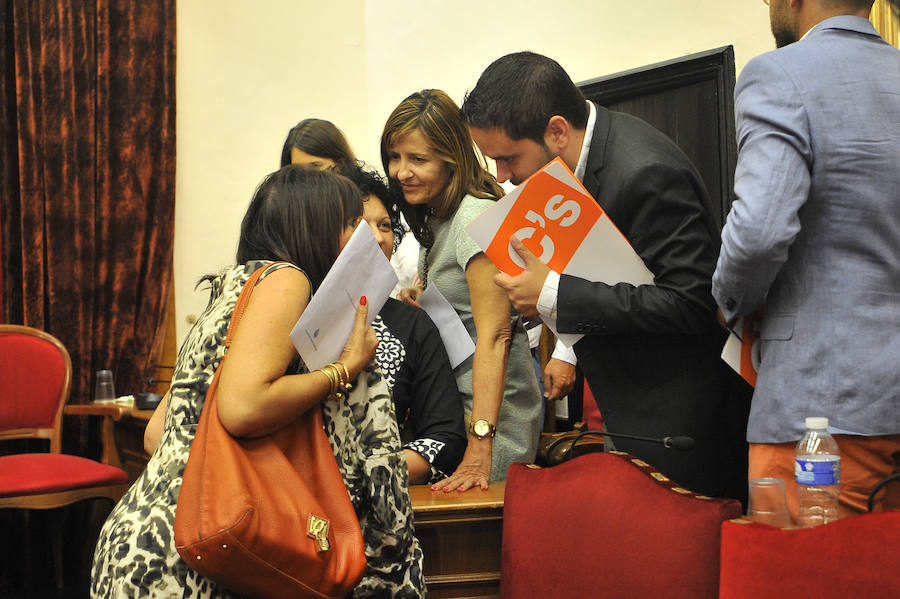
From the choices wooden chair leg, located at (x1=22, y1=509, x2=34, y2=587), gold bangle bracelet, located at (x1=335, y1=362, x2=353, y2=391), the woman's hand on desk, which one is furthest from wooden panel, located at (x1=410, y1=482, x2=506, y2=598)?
wooden chair leg, located at (x1=22, y1=509, x2=34, y2=587)

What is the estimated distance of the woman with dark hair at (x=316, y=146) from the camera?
336 cm

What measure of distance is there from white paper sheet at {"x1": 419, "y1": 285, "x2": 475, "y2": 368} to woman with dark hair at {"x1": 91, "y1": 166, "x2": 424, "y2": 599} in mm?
652

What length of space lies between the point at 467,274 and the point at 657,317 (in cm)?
62

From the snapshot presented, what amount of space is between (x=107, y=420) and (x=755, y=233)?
12.2 feet

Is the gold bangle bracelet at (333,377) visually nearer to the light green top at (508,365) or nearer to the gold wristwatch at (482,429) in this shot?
the gold wristwatch at (482,429)

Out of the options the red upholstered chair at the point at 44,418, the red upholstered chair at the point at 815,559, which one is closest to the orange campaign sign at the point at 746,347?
the red upholstered chair at the point at 815,559

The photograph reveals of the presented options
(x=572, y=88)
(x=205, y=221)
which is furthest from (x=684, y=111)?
(x=205, y=221)

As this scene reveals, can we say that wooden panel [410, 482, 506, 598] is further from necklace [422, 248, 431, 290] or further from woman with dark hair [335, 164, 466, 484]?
necklace [422, 248, 431, 290]

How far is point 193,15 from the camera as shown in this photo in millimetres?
5305

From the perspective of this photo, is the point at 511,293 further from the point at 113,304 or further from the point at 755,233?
A: the point at 113,304

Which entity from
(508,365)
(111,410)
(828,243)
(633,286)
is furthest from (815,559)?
(111,410)

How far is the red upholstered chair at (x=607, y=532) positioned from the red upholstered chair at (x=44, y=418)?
2816mm

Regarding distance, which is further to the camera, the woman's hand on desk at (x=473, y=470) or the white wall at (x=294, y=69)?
the white wall at (x=294, y=69)

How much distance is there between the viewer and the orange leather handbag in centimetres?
130
